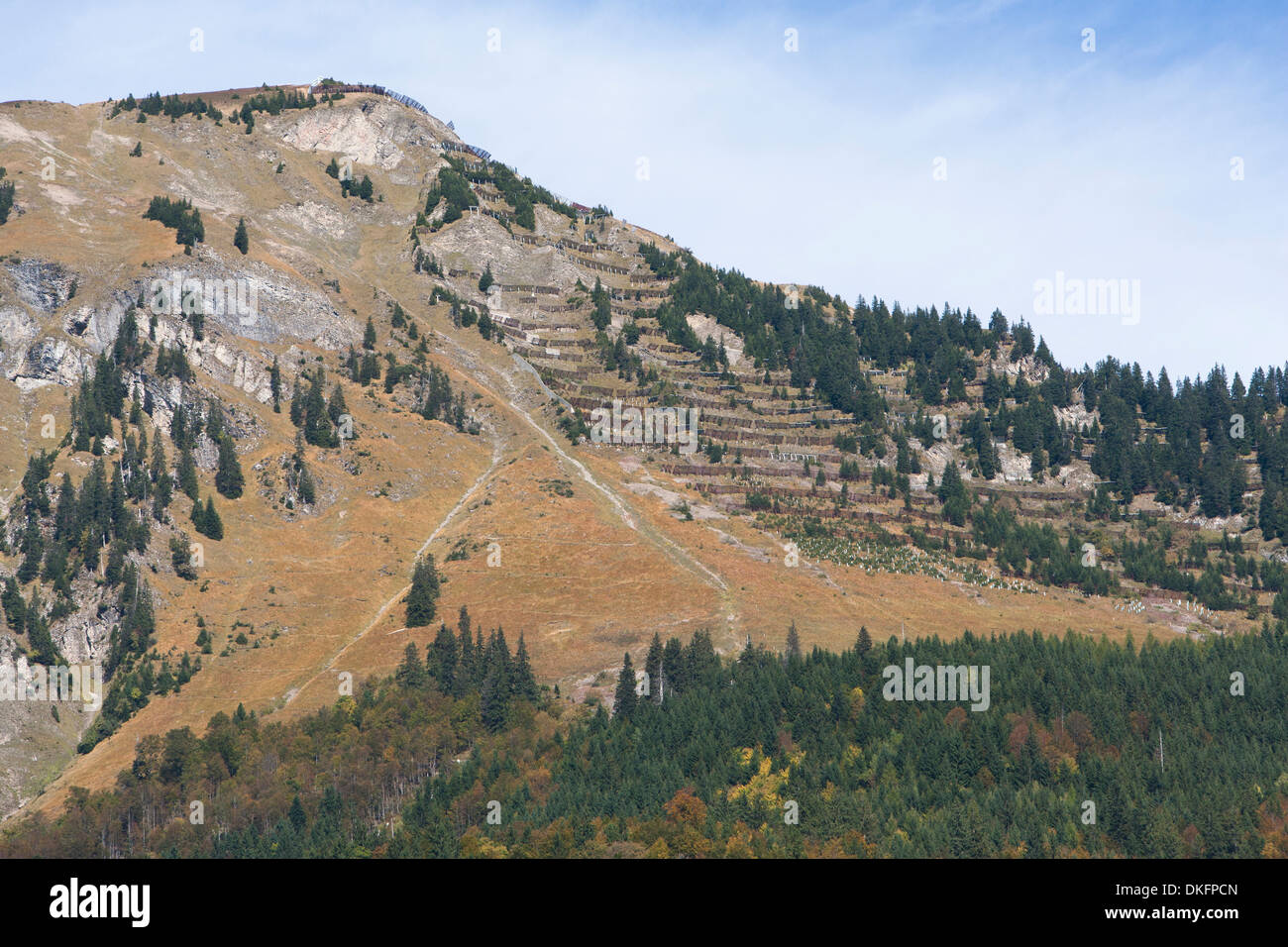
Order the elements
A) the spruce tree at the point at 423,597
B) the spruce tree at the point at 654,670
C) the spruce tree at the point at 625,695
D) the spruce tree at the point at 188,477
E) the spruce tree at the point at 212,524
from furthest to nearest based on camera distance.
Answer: the spruce tree at the point at 188,477
the spruce tree at the point at 212,524
the spruce tree at the point at 423,597
the spruce tree at the point at 654,670
the spruce tree at the point at 625,695

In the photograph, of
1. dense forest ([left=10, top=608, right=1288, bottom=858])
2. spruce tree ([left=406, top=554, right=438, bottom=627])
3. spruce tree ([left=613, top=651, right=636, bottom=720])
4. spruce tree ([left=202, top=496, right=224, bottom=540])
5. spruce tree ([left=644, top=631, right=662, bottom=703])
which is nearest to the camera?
dense forest ([left=10, top=608, right=1288, bottom=858])

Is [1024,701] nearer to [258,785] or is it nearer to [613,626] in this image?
[613,626]

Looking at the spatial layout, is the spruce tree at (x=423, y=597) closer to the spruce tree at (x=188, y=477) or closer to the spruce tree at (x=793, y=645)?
the spruce tree at (x=188, y=477)

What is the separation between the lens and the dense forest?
4717 inches

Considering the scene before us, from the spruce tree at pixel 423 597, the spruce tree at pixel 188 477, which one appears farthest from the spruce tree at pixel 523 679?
the spruce tree at pixel 188 477

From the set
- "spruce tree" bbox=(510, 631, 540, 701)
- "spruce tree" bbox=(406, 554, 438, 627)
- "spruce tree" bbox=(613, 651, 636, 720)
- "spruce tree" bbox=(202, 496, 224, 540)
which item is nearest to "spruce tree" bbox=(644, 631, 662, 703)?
"spruce tree" bbox=(613, 651, 636, 720)

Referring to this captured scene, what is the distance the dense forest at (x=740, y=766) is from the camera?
11981 centimetres

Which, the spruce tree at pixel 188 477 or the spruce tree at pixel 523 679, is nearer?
the spruce tree at pixel 523 679

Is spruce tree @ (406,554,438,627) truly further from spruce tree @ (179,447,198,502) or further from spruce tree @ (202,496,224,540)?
spruce tree @ (179,447,198,502)

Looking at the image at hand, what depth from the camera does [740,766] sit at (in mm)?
134250

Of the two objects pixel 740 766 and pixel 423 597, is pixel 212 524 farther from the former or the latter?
pixel 740 766
